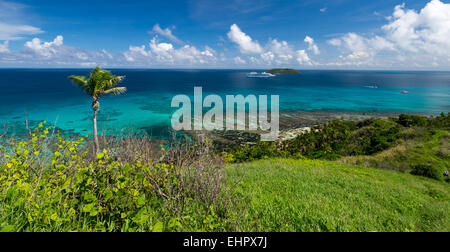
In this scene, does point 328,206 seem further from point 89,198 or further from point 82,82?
point 82,82

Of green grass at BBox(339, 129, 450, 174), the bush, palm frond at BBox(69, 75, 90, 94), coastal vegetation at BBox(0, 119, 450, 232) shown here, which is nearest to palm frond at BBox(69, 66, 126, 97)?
palm frond at BBox(69, 75, 90, 94)

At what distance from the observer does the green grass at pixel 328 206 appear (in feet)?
→ 15.8

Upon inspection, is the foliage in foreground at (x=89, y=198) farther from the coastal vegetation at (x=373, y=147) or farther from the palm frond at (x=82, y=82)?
the palm frond at (x=82, y=82)

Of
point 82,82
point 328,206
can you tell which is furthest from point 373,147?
point 82,82

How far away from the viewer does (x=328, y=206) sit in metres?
6.15

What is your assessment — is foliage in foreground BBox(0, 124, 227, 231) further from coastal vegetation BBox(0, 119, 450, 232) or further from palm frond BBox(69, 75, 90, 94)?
palm frond BBox(69, 75, 90, 94)

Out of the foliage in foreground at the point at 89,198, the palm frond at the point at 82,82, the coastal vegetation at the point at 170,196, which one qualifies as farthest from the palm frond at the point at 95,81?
the foliage in foreground at the point at 89,198

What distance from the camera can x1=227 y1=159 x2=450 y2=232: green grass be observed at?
4820 mm

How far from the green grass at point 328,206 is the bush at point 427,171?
426cm

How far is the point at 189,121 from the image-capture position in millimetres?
36031

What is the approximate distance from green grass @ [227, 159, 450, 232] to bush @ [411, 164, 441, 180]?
4.26 metres
